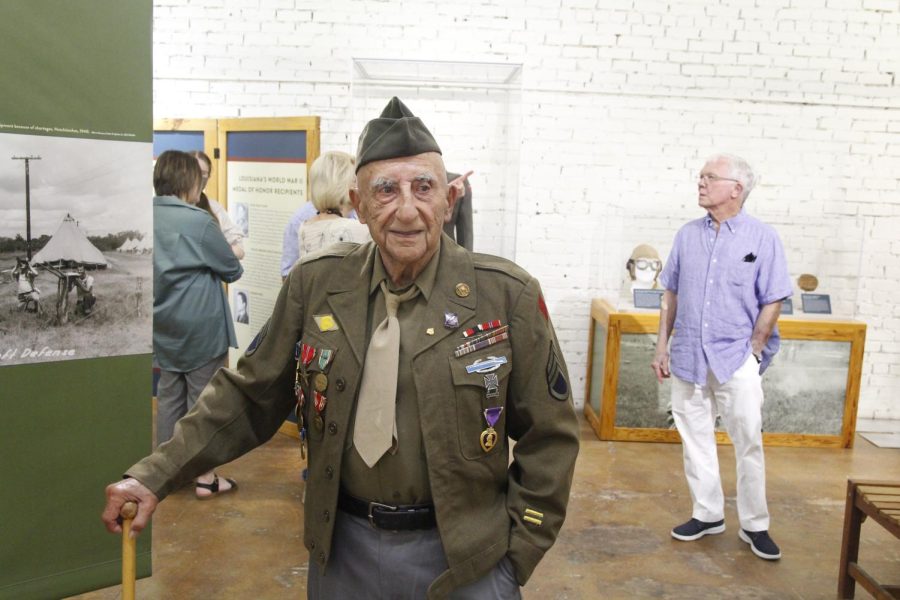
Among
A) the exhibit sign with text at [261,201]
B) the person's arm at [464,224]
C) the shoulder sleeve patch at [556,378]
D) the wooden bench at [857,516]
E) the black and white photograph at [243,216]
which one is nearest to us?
the shoulder sleeve patch at [556,378]

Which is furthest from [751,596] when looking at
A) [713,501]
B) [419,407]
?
[419,407]

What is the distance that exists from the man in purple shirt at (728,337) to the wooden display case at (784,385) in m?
1.42

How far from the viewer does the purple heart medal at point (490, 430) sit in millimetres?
1707

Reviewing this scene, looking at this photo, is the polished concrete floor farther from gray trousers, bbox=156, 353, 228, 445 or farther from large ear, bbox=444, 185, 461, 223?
large ear, bbox=444, 185, 461, 223

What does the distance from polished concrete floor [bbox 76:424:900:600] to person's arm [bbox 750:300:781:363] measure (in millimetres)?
935

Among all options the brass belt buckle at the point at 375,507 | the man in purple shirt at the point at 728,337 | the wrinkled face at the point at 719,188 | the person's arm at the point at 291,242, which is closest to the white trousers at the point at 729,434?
the man in purple shirt at the point at 728,337

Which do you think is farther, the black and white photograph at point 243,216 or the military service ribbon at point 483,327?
the black and white photograph at point 243,216

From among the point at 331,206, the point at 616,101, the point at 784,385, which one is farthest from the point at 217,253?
the point at 784,385

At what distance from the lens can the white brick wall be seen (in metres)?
5.62

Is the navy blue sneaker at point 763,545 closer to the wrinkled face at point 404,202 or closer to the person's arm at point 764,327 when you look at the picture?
the person's arm at point 764,327

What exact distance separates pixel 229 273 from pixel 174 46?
95.1 inches

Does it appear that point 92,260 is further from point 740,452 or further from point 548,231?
point 548,231

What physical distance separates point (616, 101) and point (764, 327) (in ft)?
8.49

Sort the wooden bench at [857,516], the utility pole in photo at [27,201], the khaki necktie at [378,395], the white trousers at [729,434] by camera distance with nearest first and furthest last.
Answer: the khaki necktie at [378,395] < the utility pole in photo at [27,201] < the wooden bench at [857,516] < the white trousers at [729,434]
